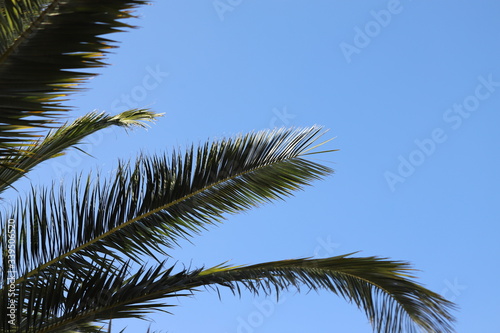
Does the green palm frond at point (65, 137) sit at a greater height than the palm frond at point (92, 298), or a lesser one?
greater

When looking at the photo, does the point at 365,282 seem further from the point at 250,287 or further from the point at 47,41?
the point at 47,41

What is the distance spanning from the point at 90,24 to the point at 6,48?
1.14 ft

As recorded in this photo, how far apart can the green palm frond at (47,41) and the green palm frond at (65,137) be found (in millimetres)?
1537

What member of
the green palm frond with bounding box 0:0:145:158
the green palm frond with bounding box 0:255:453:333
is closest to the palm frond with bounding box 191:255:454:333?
the green palm frond with bounding box 0:255:453:333

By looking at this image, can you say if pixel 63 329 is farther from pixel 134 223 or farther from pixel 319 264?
pixel 319 264

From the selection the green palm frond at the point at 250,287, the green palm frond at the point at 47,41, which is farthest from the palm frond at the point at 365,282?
the green palm frond at the point at 47,41

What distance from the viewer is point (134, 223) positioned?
186 inches

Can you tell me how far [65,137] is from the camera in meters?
4.99

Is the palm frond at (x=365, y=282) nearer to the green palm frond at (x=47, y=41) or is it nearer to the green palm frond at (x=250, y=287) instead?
the green palm frond at (x=250, y=287)

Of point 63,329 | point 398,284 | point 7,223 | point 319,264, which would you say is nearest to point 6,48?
point 63,329

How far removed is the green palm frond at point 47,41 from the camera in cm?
240

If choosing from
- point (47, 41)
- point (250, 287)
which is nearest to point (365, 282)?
point (250, 287)

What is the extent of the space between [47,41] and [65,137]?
267cm

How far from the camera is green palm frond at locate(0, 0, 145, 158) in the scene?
2.40 meters
